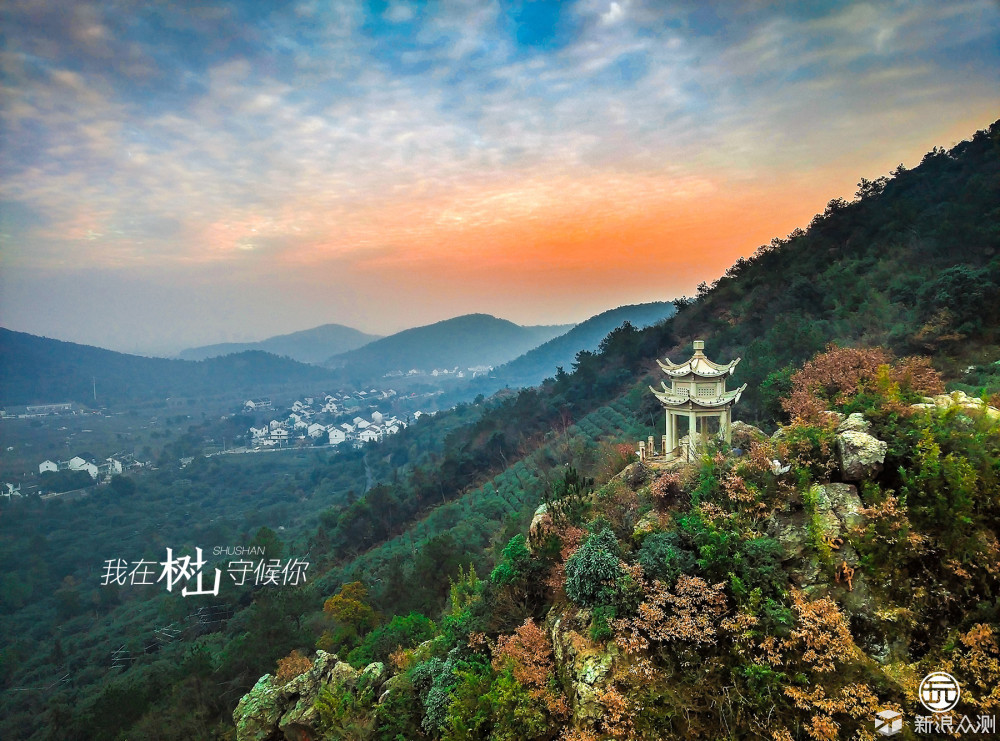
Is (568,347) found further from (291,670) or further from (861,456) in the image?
(861,456)

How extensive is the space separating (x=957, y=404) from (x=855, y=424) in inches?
35.8

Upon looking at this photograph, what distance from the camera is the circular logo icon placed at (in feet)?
12.4

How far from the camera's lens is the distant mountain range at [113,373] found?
77.5m

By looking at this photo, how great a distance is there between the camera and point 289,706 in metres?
8.37

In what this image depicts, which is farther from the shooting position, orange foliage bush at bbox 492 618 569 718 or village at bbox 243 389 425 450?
village at bbox 243 389 425 450

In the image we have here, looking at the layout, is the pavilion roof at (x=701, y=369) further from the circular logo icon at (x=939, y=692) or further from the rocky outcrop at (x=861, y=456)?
the circular logo icon at (x=939, y=692)

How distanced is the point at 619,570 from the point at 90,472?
2365 inches

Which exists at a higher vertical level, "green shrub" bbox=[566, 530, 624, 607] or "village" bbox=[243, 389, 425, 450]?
"green shrub" bbox=[566, 530, 624, 607]

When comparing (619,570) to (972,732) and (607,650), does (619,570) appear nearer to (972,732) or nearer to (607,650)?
(607,650)

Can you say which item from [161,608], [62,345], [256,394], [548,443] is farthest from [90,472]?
[62,345]

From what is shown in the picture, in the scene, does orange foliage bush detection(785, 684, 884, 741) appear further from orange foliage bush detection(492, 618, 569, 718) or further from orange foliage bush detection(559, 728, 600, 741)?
orange foliage bush detection(492, 618, 569, 718)

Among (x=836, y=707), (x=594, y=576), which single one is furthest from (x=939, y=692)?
(x=594, y=576)

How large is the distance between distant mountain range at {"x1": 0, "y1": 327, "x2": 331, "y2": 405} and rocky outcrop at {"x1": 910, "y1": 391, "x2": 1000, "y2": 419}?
103 meters

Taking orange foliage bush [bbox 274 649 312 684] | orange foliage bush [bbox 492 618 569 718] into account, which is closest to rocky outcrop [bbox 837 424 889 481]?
orange foliage bush [bbox 492 618 569 718]
